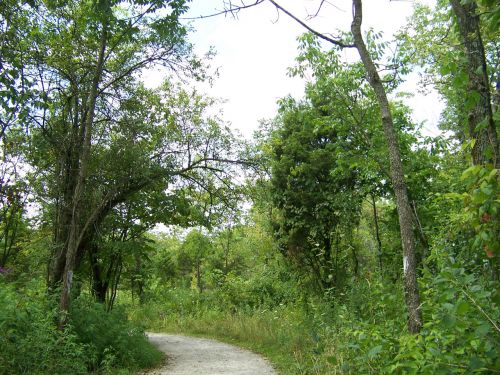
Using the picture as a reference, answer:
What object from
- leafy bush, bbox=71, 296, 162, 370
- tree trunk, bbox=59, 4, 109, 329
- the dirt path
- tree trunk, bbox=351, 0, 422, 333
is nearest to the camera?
tree trunk, bbox=351, 0, 422, 333

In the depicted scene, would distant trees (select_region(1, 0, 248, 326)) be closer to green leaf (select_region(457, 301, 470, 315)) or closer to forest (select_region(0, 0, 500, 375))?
forest (select_region(0, 0, 500, 375))

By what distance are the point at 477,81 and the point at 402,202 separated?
1.36m

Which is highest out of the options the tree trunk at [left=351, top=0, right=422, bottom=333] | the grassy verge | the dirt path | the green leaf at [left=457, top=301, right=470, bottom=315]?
the tree trunk at [left=351, top=0, right=422, bottom=333]

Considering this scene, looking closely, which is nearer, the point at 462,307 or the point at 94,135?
the point at 462,307

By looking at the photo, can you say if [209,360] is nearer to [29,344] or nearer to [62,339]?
[62,339]

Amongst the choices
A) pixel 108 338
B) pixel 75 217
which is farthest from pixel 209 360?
pixel 75 217

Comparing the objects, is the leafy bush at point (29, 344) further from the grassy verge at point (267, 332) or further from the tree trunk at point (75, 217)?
the grassy verge at point (267, 332)

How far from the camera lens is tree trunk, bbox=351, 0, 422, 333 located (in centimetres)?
409

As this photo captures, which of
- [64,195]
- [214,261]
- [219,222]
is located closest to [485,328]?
[64,195]

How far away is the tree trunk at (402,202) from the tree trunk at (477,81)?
80 cm

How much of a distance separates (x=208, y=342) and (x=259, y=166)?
632cm

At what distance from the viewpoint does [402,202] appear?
4.37 m

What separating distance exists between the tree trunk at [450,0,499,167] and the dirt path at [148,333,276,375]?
20.0 ft

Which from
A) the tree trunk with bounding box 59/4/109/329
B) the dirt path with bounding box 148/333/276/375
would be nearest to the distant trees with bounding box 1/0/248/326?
the tree trunk with bounding box 59/4/109/329
